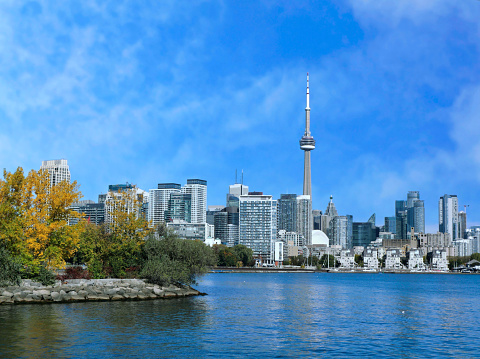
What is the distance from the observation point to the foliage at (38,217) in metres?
61.6

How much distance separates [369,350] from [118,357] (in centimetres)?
1604

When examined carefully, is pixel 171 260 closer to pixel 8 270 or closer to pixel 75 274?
pixel 75 274

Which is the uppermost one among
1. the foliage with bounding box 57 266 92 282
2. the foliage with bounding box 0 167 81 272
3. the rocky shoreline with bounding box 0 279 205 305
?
the foliage with bounding box 0 167 81 272

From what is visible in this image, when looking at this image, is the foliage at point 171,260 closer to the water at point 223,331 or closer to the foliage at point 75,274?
the water at point 223,331

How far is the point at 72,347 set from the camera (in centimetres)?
3503

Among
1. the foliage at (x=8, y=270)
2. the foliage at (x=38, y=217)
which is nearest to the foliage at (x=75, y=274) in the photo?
the foliage at (x=38, y=217)

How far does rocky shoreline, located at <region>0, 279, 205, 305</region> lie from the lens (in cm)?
5653

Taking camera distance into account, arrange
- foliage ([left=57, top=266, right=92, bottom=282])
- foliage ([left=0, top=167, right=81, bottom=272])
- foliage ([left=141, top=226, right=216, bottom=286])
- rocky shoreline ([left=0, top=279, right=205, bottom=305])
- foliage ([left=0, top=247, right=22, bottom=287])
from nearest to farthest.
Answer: rocky shoreline ([left=0, top=279, right=205, bottom=305]) → foliage ([left=0, top=247, right=22, bottom=287]) → foliage ([left=0, top=167, right=81, bottom=272]) → foliage ([left=57, top=266, right=92, bottom=282]) → foliage ([left=141, top=226, right=216, bottom=286])

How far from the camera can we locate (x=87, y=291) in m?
61.6

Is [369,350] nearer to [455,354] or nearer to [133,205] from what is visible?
[455,354]

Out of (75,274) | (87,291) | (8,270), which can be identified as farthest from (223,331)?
(75,274)

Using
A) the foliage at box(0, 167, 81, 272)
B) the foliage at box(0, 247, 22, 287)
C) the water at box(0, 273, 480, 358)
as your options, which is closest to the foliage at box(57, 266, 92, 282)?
the foliage at box(0, 167, 81, 272)

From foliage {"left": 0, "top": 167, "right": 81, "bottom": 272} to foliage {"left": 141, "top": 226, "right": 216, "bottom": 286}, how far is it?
10.0 metres

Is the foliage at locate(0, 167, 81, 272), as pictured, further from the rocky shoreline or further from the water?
the water
